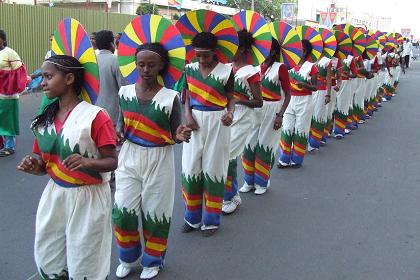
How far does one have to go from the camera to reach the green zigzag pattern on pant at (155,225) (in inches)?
142

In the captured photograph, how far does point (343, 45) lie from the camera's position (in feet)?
29.6

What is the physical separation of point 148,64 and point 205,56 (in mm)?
1038

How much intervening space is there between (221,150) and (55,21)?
1266cm

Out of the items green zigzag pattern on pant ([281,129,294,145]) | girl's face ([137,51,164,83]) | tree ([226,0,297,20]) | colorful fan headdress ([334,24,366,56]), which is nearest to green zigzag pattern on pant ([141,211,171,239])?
girl's face ([137,51,164,83])

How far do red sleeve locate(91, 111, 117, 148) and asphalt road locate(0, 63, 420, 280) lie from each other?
1531 mm

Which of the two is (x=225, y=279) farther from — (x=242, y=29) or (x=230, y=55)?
(x=242, y=29)

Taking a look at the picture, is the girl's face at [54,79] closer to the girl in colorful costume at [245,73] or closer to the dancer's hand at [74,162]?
the dancer's hand at [74,162]

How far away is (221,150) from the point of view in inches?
178

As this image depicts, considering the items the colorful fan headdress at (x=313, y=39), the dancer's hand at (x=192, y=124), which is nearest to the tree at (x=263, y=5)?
the colorful fan headdress at (x=313, y=39)

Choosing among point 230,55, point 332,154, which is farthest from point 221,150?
point 332,154

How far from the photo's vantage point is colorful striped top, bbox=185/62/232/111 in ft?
14.4

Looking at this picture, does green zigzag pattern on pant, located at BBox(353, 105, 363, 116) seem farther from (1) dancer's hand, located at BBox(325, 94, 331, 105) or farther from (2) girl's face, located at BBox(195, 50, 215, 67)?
(2) girl's face, located at BBox(195, 50, 215, 67)

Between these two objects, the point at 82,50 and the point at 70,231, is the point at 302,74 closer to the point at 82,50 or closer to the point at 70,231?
the point at 82,50

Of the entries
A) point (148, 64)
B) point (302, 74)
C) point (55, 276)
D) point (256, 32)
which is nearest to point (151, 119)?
point (148, 64)
